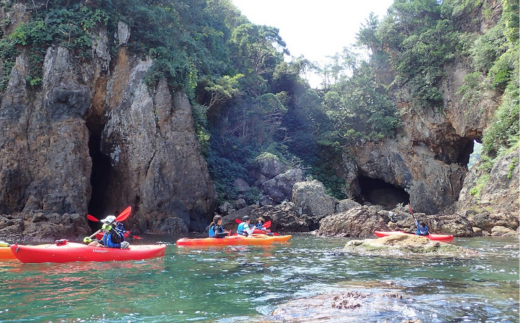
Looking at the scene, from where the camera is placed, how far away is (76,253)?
8633mm

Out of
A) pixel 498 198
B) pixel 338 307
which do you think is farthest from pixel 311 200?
pixel 338 307

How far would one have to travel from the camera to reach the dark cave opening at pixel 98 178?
1931cm

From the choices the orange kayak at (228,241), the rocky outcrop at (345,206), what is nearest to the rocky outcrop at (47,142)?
the orange kayak at (228,241)

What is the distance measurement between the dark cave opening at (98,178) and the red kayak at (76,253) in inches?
417

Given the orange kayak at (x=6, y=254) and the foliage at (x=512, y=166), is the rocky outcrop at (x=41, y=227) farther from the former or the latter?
the foliage at (x=512, y=166)

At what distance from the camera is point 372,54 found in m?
30.2

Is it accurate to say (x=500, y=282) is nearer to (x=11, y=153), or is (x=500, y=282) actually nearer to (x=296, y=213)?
(x=296, y=213)

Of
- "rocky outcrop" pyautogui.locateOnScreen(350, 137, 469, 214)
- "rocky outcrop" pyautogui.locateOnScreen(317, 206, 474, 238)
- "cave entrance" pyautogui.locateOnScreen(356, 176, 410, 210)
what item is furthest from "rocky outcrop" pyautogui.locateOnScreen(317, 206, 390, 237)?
"cave entrance" pyautogui.locateOnScreen(356, 176, 410, 210)

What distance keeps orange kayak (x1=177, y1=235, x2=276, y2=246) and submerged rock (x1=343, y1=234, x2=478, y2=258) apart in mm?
3405

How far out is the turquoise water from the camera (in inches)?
175

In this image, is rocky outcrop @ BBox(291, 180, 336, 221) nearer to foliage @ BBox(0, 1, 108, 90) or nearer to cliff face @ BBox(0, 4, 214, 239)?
cliff face @ BBox(0, 4, 214, 239)

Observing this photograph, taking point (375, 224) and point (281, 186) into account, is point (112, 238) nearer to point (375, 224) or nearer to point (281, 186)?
point (375, 224)

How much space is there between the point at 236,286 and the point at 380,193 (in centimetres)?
2595

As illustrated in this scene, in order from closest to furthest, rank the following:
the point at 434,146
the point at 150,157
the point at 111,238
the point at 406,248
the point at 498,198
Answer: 1. the point at 111,238
2. the point at 406,248
3. the point at 498,198
4. the point at 150,157
5. the point at 434,146
